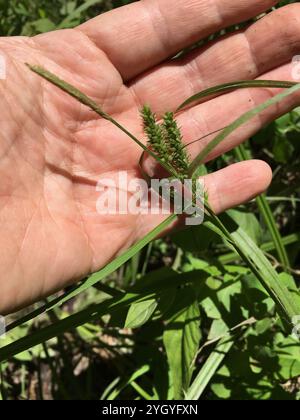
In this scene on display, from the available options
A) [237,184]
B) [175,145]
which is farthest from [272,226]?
[175,145]

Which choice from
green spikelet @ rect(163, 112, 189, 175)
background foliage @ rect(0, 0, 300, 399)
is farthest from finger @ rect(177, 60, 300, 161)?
green spikelet @ rect(163, 112, 189, 175)

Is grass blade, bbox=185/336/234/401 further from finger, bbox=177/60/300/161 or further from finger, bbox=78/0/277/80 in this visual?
finger, bbox=78/0/277/80

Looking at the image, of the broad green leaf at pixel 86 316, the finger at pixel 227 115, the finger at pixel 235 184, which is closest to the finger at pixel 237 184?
the finger at pixel 235 184

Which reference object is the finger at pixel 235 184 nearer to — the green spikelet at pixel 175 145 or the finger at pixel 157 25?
the green spikelet at pixel 175 145

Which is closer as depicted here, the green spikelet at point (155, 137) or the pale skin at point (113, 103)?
the green spikelet at point (155, 137)

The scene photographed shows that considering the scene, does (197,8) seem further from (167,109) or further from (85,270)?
(85,270)
